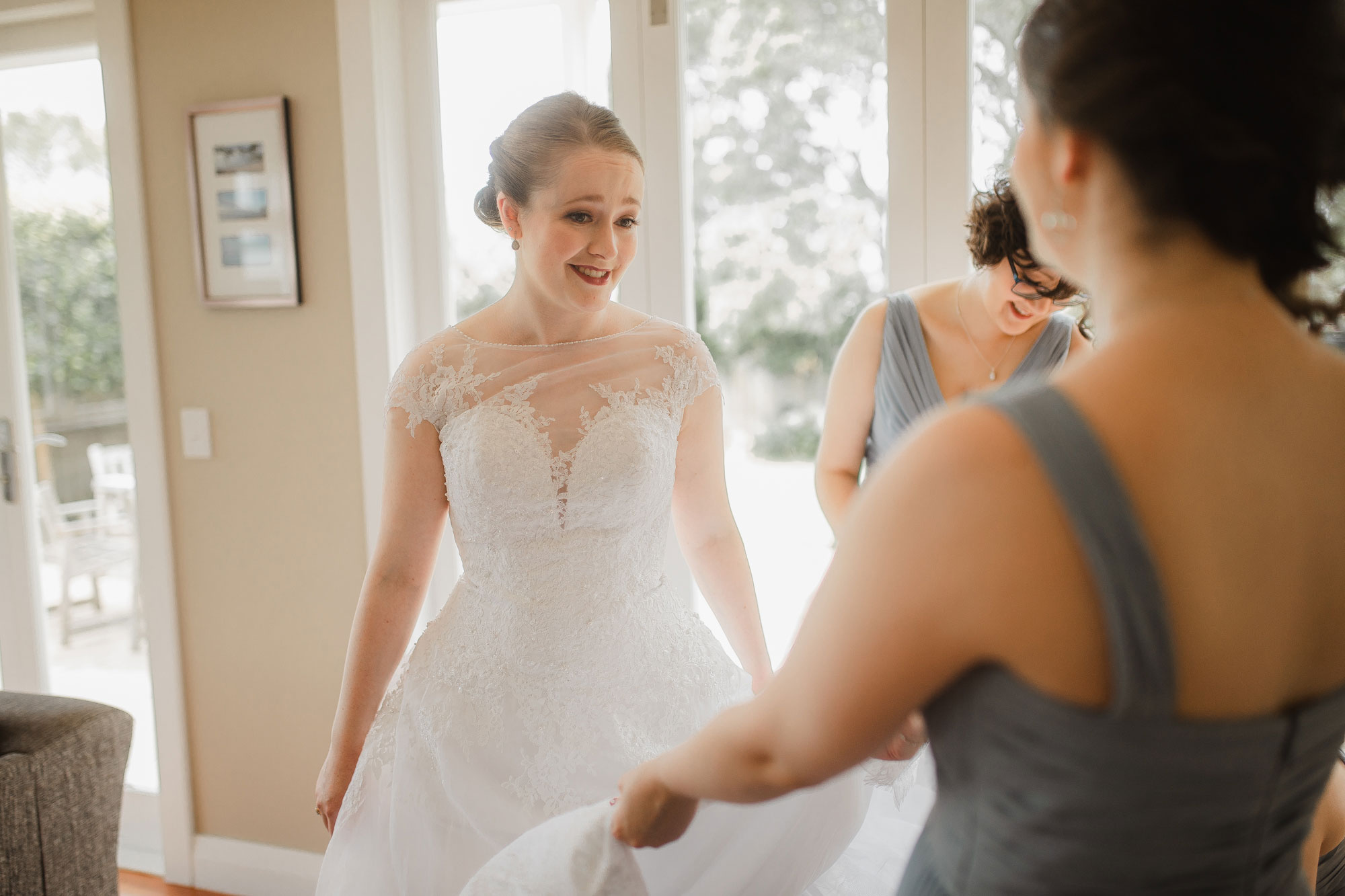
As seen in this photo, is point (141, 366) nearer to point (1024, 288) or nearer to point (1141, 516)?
point (1024, 288)

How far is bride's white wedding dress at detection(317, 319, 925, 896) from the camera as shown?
1414 mm

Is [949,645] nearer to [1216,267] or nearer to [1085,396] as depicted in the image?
[1085,396]

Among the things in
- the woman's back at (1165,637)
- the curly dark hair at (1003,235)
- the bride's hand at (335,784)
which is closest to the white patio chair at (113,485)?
the bride's hand at (335,784)

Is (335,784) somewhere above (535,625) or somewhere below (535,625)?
below

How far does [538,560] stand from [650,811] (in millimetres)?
743

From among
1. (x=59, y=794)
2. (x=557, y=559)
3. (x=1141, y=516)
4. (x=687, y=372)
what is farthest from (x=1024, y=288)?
(x=59, y=794)

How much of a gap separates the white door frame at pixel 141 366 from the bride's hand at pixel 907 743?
7.10 feet

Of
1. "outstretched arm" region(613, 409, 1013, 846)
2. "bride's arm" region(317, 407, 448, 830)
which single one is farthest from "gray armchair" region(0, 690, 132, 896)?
"outstretched arm" region(613, 409, 1013, 846)

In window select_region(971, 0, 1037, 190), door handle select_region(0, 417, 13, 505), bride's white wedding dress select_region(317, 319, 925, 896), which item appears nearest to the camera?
bride's white wedding dress select_region(317, 319, 925, 896)

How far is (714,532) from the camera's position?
5.45 ft

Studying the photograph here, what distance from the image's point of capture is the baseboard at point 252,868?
101 inches

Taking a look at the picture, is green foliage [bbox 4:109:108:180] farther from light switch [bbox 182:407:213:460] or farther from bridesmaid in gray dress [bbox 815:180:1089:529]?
bridesmaid in gray dress [bbox 815:180:1089:529]

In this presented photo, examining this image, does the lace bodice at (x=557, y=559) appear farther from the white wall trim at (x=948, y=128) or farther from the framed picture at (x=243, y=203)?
the framed picture at (x=243, y=203)

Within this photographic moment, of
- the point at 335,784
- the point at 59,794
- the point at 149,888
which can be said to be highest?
the point at 335,784
